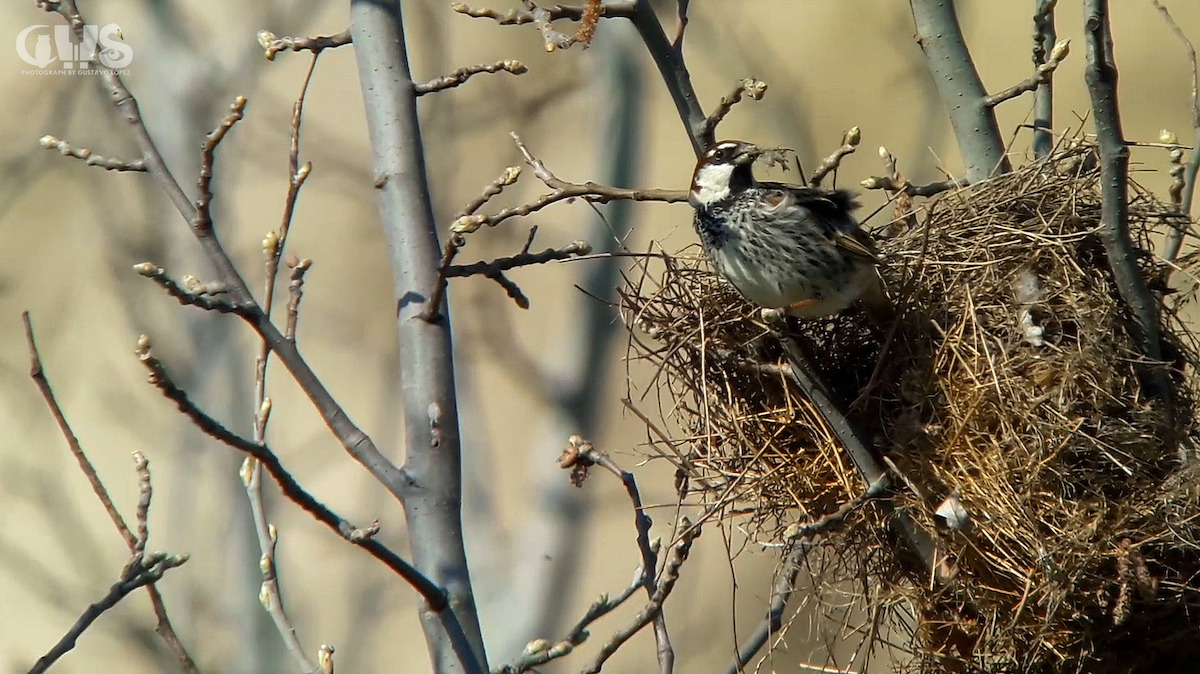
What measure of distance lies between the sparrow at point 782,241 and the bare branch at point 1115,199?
0.38 m

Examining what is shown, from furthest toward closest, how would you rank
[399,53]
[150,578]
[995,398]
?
[399,53]
[995,398]
[150,578]

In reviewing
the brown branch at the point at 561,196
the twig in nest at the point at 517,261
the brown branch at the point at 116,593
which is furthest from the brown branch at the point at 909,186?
the brown branch at the point at 116,593

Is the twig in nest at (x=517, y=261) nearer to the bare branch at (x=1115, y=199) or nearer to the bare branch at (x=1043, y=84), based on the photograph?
the bare branch at (x=1115, y=199)

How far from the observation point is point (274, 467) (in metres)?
1.34

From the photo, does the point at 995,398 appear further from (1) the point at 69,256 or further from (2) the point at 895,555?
(1) the point at 69,256

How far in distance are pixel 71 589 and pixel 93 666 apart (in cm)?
26

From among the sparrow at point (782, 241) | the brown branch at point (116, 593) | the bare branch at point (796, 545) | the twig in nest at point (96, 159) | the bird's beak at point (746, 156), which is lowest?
the bare branch at point (796, 545)

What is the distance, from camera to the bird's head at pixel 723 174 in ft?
6.99

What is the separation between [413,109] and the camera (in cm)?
200

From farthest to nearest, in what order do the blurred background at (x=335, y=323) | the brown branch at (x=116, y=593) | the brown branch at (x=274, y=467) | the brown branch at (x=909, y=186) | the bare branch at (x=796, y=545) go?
1. the blurred background at (x=335, y=323)
2. the brown branch at (x=909, y=186)
3. the bare branch at (x=796, y=545)
4. the brown branch at (x=116, y=593)
5. the brown branch at (x=274, y=467)

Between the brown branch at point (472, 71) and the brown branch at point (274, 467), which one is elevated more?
the brown branch at point (472, 71)

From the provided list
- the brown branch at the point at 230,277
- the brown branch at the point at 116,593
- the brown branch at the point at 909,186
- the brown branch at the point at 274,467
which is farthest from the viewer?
the brown branch at the point at 909,186

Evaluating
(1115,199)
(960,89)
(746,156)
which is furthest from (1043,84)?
(746,156)

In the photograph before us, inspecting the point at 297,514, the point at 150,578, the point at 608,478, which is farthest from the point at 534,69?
the point at 150,578
